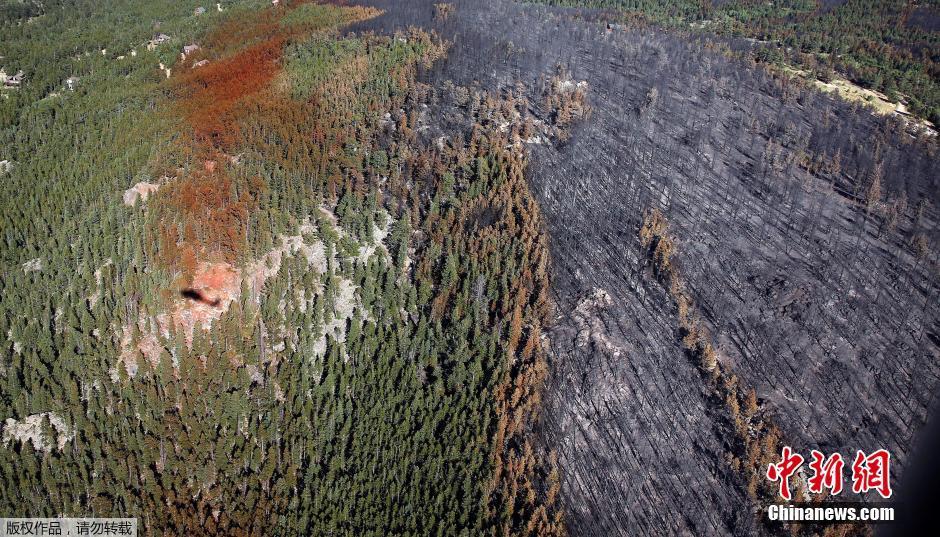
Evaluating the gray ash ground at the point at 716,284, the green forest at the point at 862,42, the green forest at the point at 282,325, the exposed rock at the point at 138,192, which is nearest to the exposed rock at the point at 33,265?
the green forest at the point at 282,325

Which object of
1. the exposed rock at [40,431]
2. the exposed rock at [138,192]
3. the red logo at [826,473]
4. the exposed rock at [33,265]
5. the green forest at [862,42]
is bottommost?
the exposed rock at [40,431]

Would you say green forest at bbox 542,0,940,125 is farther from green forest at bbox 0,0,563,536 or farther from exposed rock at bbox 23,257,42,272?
exposed rock at bbox 23,257,42,272

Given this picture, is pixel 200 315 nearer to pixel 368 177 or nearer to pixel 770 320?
pixel 368 177

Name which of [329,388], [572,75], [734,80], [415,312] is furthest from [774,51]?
[329,388]

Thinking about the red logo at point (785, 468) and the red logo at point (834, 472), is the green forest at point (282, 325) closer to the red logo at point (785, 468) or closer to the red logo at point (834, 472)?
the red logo at point (785, 468)

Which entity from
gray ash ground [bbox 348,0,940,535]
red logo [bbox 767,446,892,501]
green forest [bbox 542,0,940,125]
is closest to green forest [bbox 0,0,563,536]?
gray ash ground [bbox 348,0,940,535]
